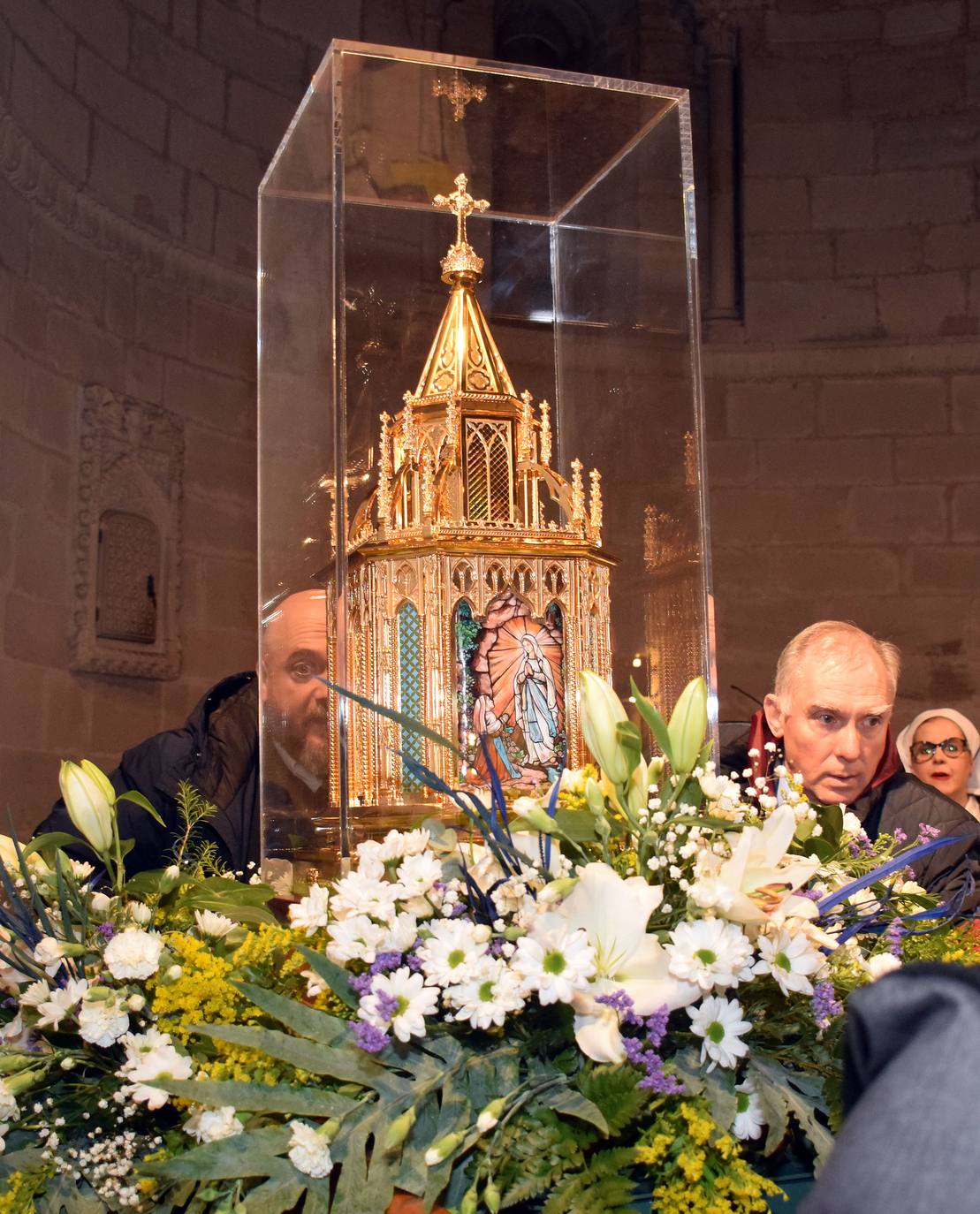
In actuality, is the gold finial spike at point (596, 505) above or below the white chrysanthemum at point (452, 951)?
above

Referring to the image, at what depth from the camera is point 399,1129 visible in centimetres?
108

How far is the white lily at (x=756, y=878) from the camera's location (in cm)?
121

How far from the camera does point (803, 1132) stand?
1311 mm

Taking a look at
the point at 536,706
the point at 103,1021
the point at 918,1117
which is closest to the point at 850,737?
the point at 536,706

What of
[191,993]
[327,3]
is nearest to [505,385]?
[191,993]

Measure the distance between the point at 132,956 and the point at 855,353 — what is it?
17.8 feet

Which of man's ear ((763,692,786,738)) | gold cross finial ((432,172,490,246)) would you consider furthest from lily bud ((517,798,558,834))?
man's ear ((763,692,786,738))

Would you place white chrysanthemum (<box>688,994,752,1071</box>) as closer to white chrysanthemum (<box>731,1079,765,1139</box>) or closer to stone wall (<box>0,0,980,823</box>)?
white chrysanthemum (<box>731,1079,765,1139</box>)

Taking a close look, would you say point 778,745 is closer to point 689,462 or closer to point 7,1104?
point 689,462

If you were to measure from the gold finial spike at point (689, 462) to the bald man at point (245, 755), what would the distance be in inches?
23.9

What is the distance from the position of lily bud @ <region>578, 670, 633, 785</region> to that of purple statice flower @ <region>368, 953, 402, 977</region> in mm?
244

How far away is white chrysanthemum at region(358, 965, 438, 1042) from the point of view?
114 centimetres

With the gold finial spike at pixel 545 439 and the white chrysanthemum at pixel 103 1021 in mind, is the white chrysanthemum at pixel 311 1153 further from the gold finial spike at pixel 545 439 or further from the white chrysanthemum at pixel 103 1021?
the gold finial spike at pixel 545 439

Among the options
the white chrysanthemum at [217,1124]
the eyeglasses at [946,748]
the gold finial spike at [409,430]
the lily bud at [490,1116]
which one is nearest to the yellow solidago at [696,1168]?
the lily bud at [490,1116]
